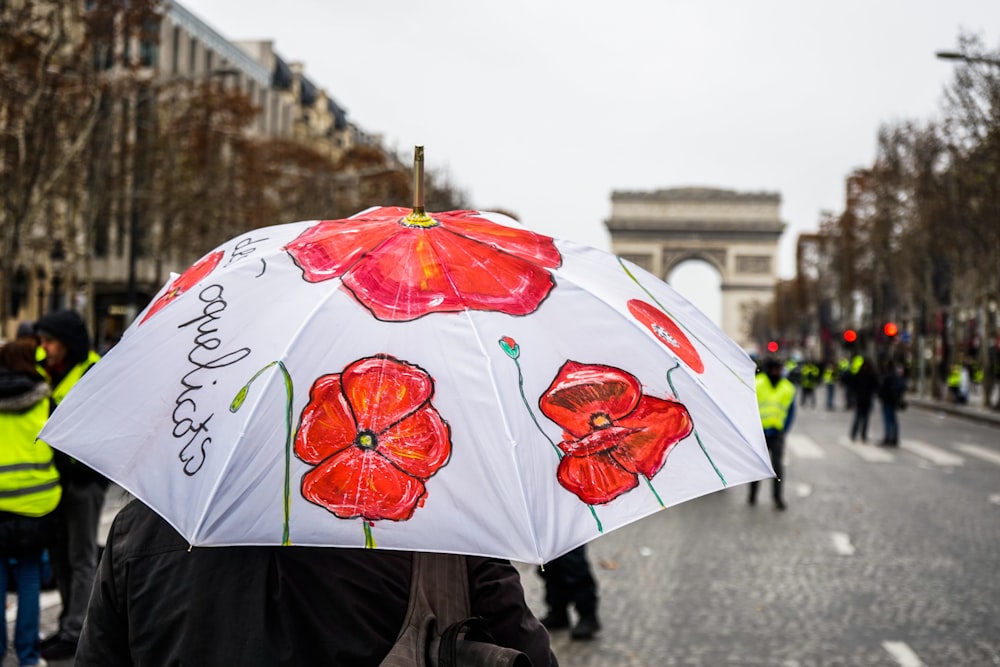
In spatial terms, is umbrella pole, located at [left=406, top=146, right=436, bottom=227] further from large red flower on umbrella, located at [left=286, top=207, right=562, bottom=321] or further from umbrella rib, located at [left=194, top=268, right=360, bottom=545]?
umbrella rib, located at [left=194, top=268, right=360, bottom=545]

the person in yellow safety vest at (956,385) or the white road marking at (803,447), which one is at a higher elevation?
the person in yellow safety vest at (956,385)

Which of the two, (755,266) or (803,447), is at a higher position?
(755,266)

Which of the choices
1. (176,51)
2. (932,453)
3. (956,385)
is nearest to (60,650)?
(932,453)

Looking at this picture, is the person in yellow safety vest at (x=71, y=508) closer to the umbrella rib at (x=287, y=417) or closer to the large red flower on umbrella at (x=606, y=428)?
the umbrella rib at (x=287, y=417)

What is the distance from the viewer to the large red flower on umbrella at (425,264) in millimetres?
2520

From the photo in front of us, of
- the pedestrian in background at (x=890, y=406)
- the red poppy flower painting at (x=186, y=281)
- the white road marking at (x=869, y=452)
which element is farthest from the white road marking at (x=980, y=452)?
the red poppy flower painting at (x=186, y=281)

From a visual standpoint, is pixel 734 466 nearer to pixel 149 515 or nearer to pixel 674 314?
pixel 674 314

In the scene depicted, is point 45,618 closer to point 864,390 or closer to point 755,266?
point 864,390

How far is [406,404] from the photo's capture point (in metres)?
2.39

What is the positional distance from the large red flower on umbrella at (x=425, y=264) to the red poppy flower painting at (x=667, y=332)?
0.19 m

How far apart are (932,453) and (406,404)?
68.5 ft

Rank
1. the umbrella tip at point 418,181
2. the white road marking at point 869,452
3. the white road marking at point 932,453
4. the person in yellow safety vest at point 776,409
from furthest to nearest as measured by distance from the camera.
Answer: the white road marking at point 869,452 → the white road marking at point 932,453 → the person in yellow safety vest at point 776,409 → the umbrella tip at point 418,181

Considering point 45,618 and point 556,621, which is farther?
point 45,618

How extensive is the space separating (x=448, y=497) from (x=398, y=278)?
0.43 meters
